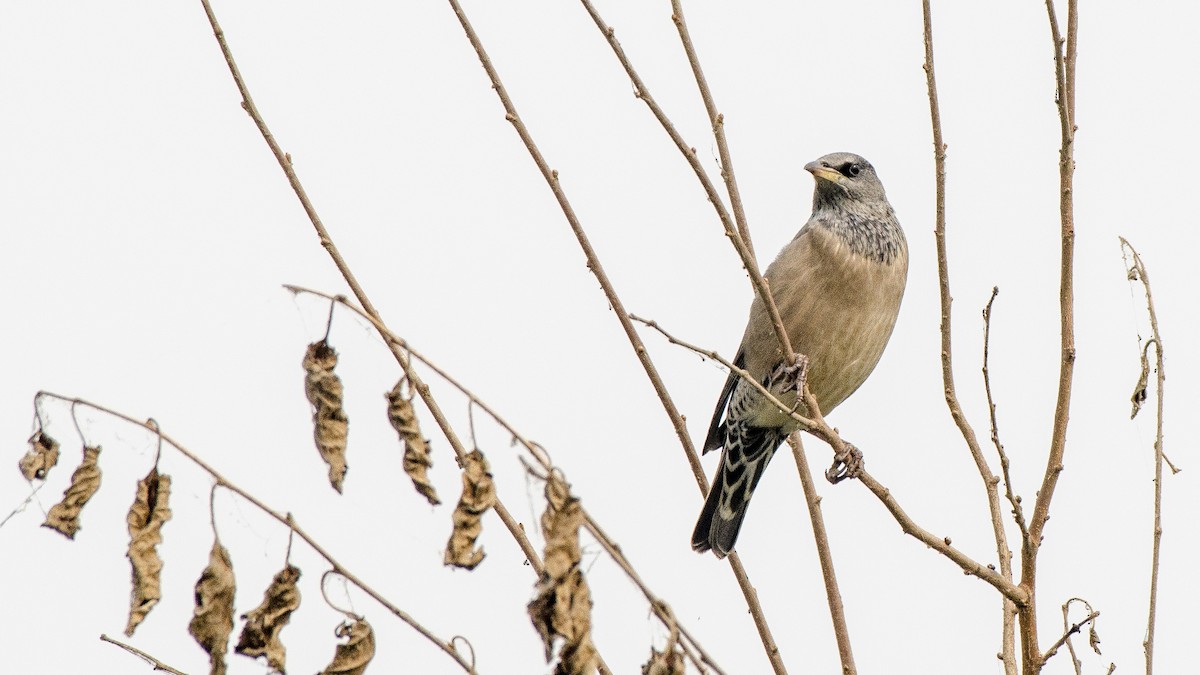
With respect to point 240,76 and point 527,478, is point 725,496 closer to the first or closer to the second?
point 240,76

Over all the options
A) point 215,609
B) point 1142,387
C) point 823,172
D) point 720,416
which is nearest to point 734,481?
point 720,416

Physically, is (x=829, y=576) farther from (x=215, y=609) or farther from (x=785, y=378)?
(x=785, y=378)

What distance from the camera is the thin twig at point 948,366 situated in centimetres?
332

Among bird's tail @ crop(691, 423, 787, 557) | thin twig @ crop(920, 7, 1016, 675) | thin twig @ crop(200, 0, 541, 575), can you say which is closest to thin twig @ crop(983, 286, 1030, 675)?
thin twig @ crop(920, 7, 1016, 675)

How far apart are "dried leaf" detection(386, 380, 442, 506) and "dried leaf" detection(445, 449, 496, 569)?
0.05 meters

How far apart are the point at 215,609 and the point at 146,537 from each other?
6.7 inches

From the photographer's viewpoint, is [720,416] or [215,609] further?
[720,416]

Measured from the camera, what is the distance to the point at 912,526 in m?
3.39

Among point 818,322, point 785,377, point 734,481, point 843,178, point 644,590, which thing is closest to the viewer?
point 644,590

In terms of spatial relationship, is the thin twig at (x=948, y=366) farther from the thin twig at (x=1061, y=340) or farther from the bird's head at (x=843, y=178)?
the bird's head at (x=843, y=178)

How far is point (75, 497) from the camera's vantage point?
7.47 ft

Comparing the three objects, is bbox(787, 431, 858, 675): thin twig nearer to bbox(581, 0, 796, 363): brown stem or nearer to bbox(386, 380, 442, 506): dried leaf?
bbox(581, 0, 796, 363): brown stem

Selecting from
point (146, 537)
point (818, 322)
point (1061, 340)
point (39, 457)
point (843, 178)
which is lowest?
point (146, 537)

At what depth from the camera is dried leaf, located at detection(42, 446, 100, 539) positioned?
2250mm
